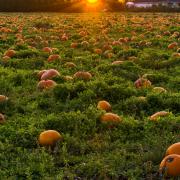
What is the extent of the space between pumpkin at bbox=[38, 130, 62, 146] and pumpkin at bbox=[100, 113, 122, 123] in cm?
71

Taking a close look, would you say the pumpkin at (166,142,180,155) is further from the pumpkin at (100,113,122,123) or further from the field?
the pumpkin at (100,113,122,123)

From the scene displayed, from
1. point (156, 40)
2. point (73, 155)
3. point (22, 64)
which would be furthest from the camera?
point (156, 40)

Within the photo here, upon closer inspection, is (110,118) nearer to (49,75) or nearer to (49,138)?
(49,138)

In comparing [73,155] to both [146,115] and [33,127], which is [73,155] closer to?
[33,127]

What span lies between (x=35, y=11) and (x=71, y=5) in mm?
3142

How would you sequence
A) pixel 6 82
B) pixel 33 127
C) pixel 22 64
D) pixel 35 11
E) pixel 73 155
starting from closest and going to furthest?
1. pixel 73 155
2. pixel 33 127
3. pixel 6 82
4. pixel 22 64
5. pixel 35 11

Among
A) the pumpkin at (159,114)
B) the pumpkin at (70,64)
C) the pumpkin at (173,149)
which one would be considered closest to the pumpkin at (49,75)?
the pumpkin at (70,64)

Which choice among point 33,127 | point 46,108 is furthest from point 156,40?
point 33,127

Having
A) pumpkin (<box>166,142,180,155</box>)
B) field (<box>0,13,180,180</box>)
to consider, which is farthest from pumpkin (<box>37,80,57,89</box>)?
pumpkin (<box>166,142,180,155</box>)

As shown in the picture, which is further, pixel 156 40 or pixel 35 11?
pixel 35 11

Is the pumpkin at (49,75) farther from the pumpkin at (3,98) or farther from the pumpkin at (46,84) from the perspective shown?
the pumpkin at (3,98)

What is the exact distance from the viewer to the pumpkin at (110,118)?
5.78m

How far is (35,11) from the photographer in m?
38.5

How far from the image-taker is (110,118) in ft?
19.1
